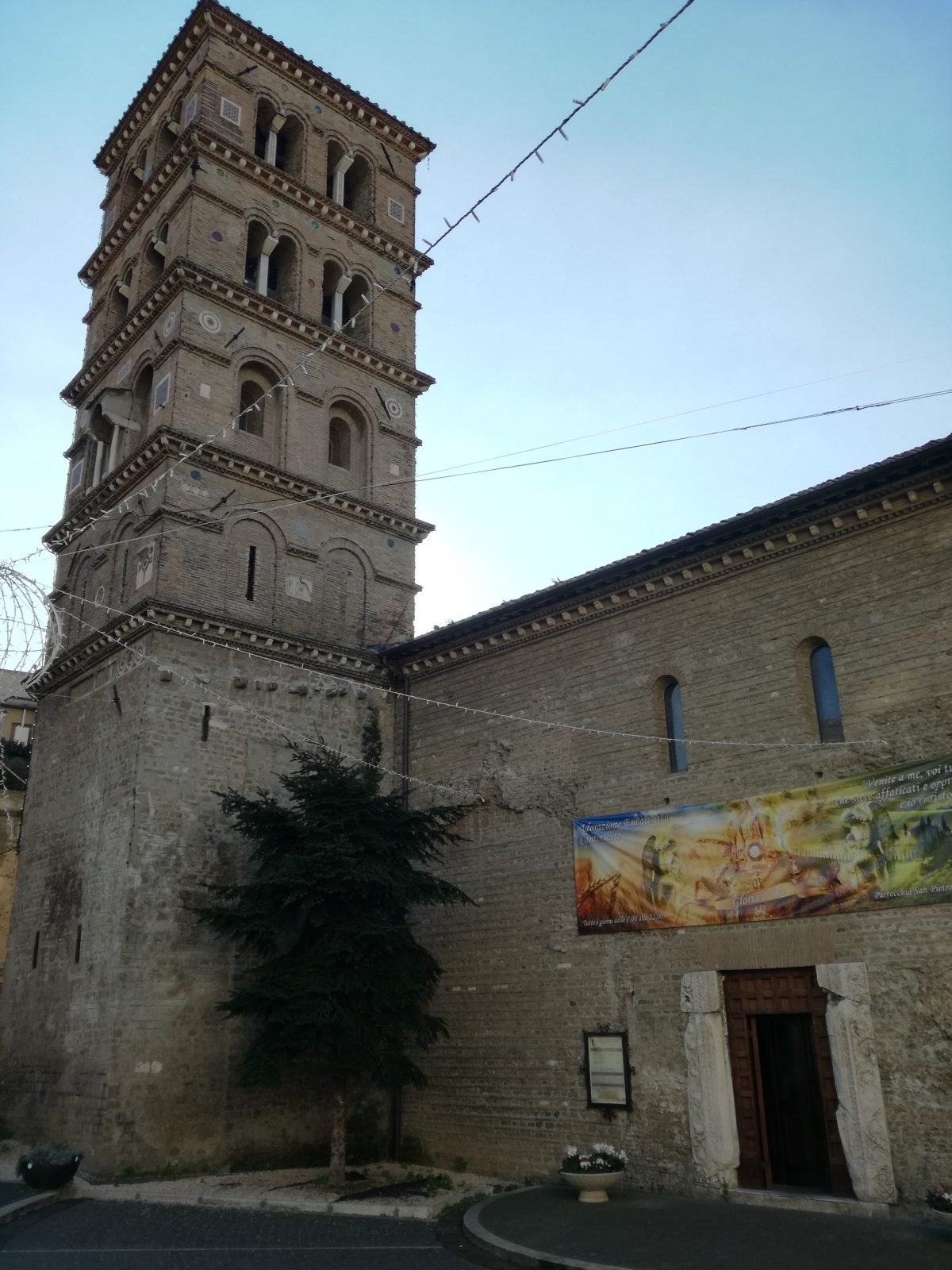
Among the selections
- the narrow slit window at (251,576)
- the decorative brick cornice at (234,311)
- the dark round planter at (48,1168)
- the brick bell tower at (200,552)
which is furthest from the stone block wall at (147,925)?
the decorative brick cornice at (234,311)

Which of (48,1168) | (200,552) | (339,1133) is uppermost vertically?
(200,552)

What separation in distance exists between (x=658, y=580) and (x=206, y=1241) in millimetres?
10386

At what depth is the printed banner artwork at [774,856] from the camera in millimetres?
12500

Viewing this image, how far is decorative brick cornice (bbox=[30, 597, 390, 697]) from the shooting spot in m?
17.6

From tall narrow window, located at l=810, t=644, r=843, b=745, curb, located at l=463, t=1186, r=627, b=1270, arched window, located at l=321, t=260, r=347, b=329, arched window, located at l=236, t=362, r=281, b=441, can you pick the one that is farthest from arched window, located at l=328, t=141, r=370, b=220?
curb, located at l=463, t=1186, r=627, b=1270

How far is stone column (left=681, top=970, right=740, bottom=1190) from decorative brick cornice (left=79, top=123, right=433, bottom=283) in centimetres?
1462

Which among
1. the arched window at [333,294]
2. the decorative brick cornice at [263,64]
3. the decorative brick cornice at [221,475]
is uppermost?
the decorative brick cornice at [263,64]

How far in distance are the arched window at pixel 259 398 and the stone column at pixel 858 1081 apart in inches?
565

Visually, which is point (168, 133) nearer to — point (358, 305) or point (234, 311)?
point (358, 305)

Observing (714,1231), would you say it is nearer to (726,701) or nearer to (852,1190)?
(852,1190)

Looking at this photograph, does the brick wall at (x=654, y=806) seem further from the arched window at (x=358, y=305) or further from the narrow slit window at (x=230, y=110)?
the narrow slit window at (x=230, y=110)

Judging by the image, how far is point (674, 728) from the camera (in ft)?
51.2

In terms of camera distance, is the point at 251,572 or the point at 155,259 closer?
the point at 251,572

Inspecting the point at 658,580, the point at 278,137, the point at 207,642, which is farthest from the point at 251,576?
the point at 278,137
